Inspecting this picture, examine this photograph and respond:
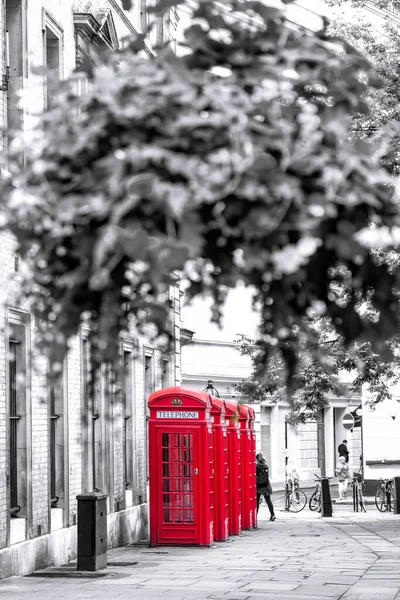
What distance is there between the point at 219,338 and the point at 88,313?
42.7 metres

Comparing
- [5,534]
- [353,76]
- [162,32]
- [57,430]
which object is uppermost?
[162,32]

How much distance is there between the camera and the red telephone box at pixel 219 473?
20281 mm

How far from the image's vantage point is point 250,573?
49.4ft

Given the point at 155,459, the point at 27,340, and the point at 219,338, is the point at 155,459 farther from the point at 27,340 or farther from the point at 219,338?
the point at 219,338

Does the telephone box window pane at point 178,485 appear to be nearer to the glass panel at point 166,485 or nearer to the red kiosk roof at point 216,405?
the glass panel at point 166,485

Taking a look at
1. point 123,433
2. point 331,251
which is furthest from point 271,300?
point 123,433

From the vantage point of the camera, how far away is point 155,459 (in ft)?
62.6

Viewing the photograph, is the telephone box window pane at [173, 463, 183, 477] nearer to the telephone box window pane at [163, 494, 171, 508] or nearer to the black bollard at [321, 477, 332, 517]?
the telephone box window pane at [163, 494, 171, 508]

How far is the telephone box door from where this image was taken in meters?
18.8

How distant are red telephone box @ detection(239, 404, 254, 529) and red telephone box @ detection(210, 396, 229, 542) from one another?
3.00 m

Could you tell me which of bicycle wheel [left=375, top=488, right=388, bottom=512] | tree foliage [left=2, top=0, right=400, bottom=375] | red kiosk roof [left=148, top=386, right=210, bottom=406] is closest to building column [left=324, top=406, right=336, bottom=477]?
bicycle wheel [left=375, top=488, right=388, bottom=512]

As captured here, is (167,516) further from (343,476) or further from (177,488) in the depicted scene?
(343,476)

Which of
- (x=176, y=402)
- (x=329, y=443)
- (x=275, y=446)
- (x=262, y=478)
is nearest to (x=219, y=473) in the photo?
(x=176, y=402)

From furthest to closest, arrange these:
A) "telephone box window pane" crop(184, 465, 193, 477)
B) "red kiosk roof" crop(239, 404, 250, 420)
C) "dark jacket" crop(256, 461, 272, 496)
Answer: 1. "dark jacket" crop(256, 461, 272, 496)
2. "red kiosk roof" crop(239, 404, 250, 420)
3. "telephone box window pane" crop(184, 465, 193, 477)
